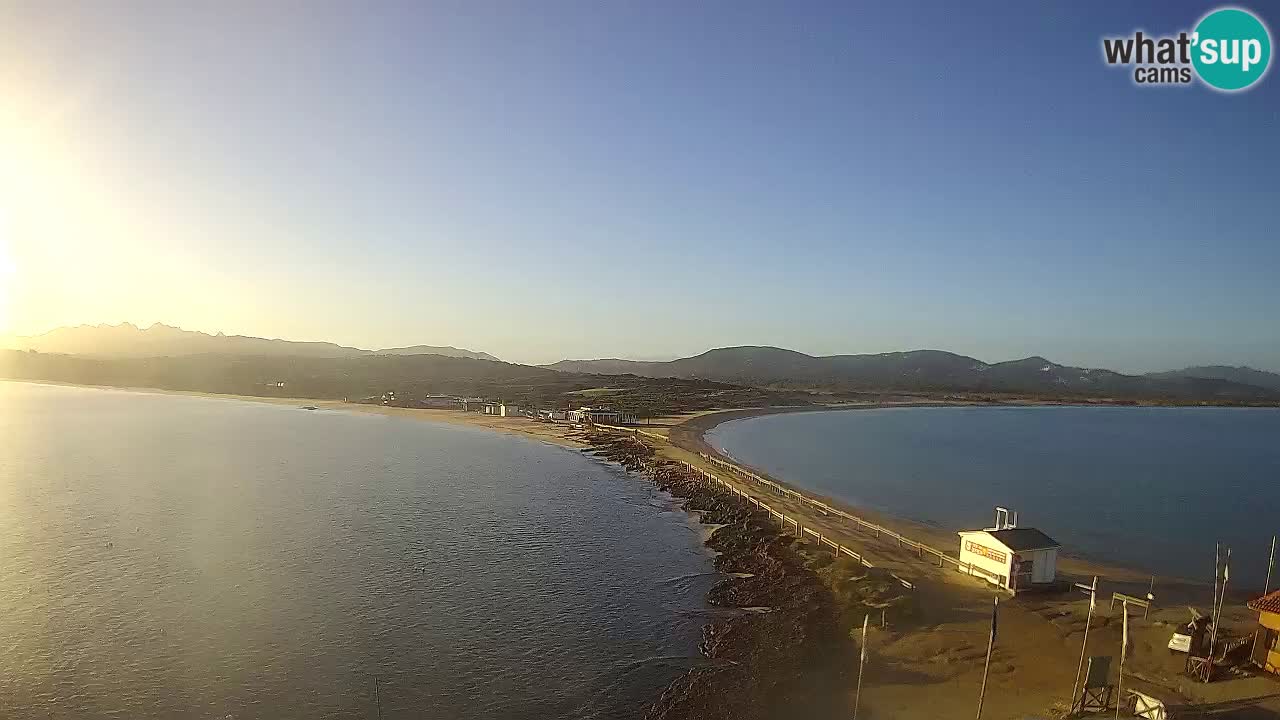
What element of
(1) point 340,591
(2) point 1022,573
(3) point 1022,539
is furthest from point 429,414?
(2) point 1022,573

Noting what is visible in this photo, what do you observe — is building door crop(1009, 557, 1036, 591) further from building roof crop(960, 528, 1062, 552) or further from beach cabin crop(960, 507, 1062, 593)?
building roof crop(960, 528, 1062, 552)

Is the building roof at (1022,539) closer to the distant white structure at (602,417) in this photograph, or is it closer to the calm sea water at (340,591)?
the calm sea water at (340,591)

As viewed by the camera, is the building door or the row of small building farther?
the row of small building

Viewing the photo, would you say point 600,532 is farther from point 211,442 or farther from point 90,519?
point 211,442

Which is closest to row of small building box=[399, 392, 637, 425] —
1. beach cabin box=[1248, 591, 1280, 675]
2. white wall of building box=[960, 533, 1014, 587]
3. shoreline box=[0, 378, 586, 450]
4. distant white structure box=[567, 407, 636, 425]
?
distant white structure box=[567, 407, 636, 425]

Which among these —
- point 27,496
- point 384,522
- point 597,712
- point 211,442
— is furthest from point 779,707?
point 211,442

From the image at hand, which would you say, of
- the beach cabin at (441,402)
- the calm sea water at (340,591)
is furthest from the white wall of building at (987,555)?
the beach cabin at (441,402)
